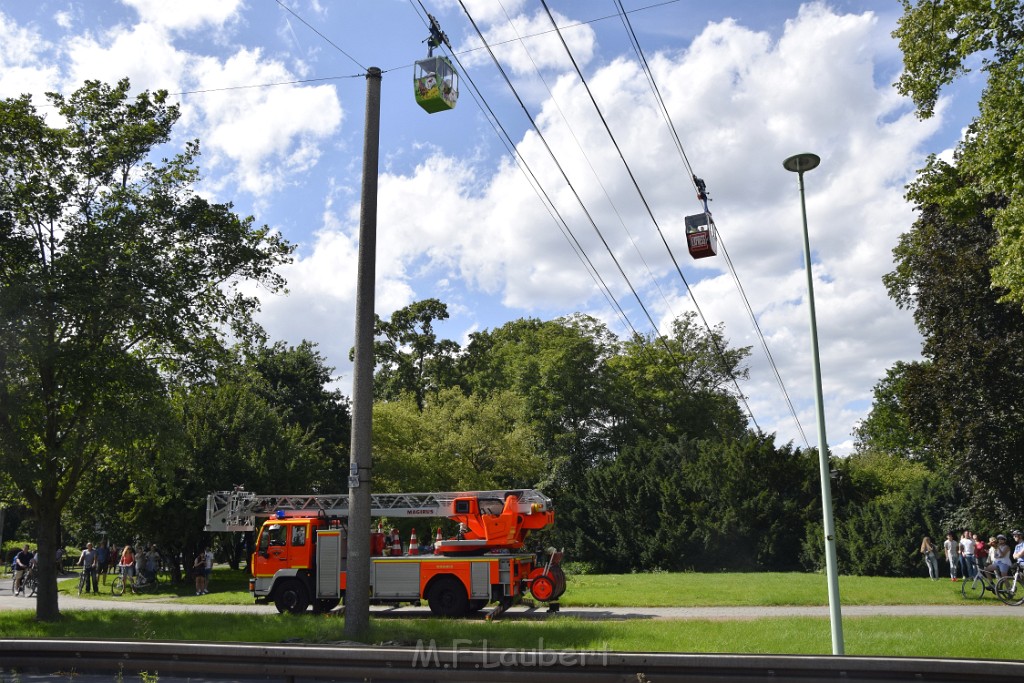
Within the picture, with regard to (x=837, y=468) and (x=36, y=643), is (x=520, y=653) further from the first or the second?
(x=837, y=468)

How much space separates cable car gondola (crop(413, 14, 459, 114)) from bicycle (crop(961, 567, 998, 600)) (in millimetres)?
17369

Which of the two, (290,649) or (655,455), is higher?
(655,455)

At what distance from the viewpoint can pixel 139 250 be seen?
19.7m

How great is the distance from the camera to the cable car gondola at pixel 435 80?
504 inches

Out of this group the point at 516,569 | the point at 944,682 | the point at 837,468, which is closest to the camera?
the point at 944,682

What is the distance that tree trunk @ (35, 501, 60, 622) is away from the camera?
19.1 metres

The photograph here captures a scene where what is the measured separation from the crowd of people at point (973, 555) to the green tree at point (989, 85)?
6.68 metres

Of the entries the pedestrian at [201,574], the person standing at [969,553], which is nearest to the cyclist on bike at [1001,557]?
the person standing at [969,553]

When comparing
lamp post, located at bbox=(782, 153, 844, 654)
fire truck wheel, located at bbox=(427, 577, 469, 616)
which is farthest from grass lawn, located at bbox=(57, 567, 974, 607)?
lamp post, located at bbox=(782, 153, 844, 654)

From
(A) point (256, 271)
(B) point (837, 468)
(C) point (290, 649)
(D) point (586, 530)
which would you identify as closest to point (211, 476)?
(A) point (256, 271)

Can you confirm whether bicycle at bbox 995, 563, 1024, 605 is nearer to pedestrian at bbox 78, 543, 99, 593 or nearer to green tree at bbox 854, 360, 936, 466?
→ pedestrian at bbox 78, 543, 99, 593

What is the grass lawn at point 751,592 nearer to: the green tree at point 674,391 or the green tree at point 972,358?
the green tree at point 972,358

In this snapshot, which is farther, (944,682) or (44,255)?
(44,255)

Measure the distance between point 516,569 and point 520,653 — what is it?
29.8 feet
